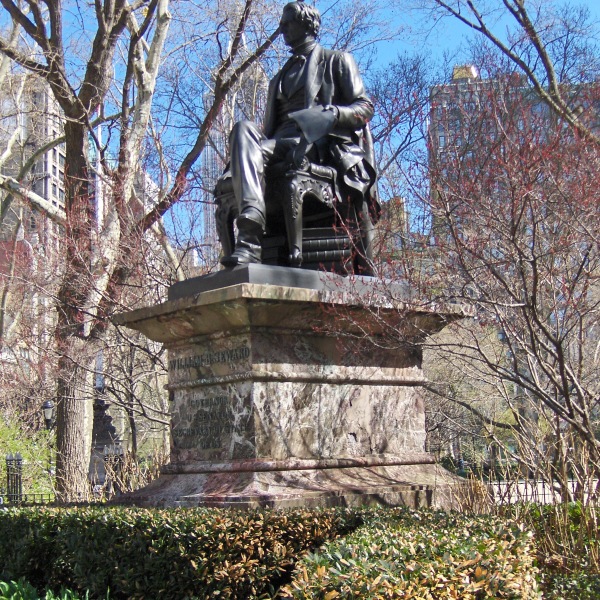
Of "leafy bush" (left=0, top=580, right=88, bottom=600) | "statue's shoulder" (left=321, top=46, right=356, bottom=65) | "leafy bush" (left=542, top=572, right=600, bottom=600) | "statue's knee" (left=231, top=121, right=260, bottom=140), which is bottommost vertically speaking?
"leafy bush" (left=0, top=580, right=88, bottom=600)

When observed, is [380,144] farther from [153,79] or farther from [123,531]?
[123,531]

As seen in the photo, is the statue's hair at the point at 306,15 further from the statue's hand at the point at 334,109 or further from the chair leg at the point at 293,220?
the chair leg at the point at 293,220

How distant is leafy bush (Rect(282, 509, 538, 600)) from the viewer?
3121 millimetres

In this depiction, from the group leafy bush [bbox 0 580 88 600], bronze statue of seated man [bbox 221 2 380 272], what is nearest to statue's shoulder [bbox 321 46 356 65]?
bronze statue of seated man [bbox 221 2 380 272]

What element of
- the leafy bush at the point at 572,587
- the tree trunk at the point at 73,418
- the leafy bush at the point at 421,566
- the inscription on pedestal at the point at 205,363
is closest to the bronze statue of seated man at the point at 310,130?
the inscription on pedestal at the point at 205,363

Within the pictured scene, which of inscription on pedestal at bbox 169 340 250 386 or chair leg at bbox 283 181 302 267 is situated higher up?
chair leg at bbox 283 181 302 267

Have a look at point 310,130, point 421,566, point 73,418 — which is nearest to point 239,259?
point 310,130

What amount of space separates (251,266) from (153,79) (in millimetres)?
11266

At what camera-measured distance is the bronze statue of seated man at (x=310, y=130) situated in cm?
601

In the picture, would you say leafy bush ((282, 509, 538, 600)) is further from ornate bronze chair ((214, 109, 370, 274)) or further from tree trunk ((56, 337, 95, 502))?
tree trunk ((56, 337, 95, 502))

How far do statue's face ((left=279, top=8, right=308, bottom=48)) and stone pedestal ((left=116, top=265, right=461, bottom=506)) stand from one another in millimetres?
2100

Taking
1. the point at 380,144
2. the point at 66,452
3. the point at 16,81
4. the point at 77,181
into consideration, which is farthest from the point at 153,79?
the point at 16,81

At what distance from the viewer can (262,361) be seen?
5.68 m

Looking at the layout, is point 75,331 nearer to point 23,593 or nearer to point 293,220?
point 293,220
